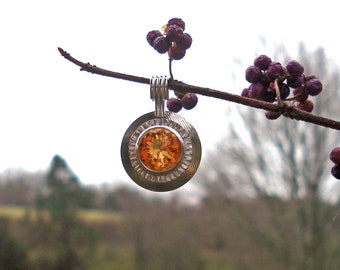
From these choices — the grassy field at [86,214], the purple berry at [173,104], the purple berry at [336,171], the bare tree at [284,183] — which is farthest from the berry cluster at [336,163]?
the grassy field at [86,214]

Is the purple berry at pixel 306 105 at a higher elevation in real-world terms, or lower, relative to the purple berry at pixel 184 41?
lower

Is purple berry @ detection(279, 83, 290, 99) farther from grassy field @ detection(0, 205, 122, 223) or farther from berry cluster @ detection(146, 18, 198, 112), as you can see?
grassy field @ detection(0, 205, 122, 223)

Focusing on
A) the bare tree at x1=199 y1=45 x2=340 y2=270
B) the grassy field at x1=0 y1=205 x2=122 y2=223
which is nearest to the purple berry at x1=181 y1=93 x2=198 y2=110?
the bare tree at x1=199 y1=45 x2=340 y2=270

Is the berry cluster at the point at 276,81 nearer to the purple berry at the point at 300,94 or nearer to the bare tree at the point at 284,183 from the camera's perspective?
the purple berry at the point at 300,94

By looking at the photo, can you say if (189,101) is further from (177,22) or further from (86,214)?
(86,214)

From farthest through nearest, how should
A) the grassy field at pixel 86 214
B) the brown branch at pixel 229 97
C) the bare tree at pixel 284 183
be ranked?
the grassy field at pixel 86 214
the bare tree at pixel 284 183
the brown branch at pixel 229 97
